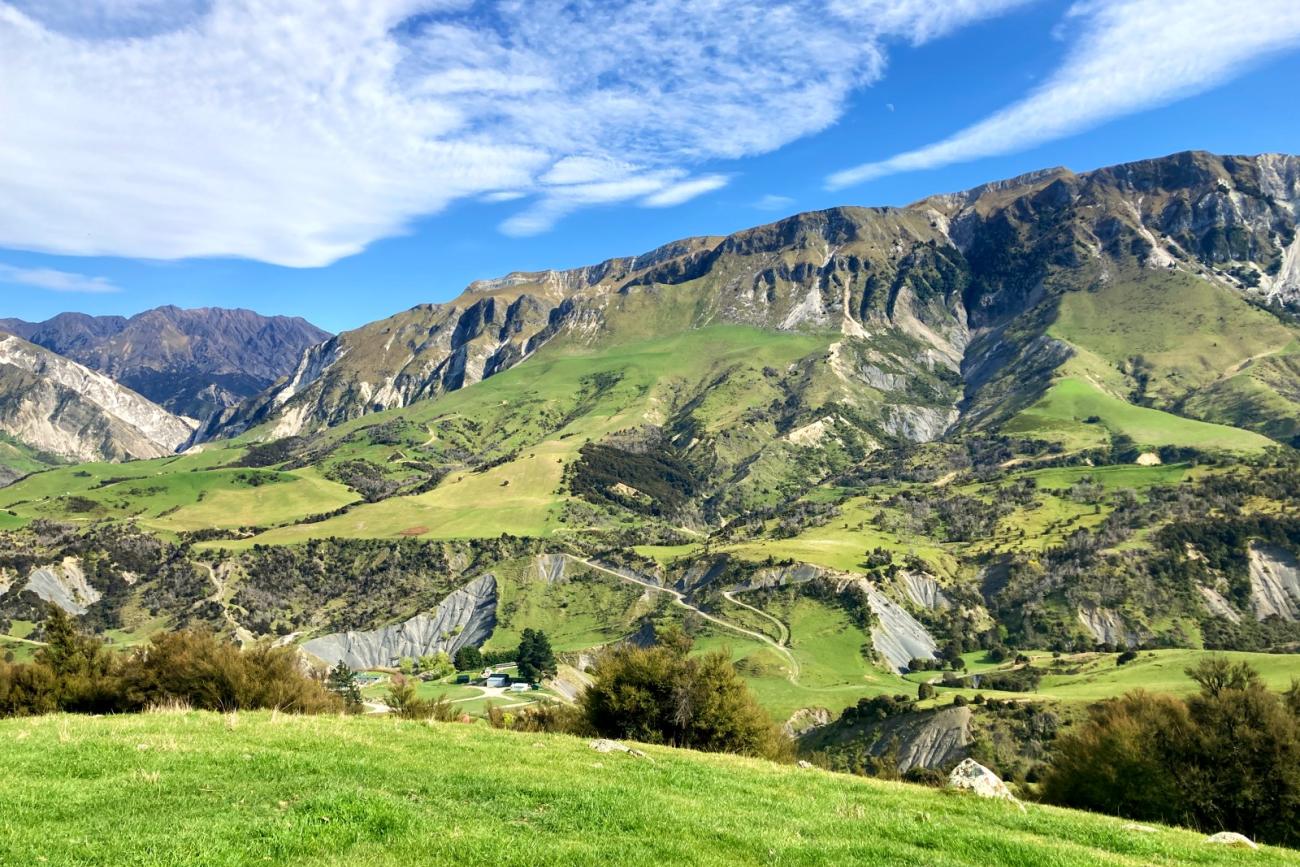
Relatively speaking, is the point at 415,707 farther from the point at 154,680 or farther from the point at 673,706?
the point at 673,706

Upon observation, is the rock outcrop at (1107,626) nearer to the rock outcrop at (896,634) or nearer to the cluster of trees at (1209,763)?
the rock outcrop at (896,634)

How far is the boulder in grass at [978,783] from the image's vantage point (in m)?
22.8

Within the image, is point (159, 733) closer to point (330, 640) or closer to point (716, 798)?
point (716, 798)

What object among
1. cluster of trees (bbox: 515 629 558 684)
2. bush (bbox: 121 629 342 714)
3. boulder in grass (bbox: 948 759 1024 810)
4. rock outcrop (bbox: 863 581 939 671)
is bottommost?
rock outcrop (bbox: 863 581 939 671)

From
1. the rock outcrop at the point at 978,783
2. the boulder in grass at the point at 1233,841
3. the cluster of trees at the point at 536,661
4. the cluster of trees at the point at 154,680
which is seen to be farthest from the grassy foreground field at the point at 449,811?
the cluster of trees at the point at 536,661

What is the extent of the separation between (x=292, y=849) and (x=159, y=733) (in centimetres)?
1141

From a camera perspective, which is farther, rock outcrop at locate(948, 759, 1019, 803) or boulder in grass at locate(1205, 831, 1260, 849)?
rock outcrop at locate(948, 759, 1019, 803)

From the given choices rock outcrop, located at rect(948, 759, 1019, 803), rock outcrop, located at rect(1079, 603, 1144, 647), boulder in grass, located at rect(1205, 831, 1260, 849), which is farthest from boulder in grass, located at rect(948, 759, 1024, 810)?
rock outcrop, located at rect(1079, 603, 1144, 647)

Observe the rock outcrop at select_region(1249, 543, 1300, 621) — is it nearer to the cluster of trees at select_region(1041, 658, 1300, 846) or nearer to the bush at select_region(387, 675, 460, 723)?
the cluster of trees at select_region(1041, 658, 1300, 846)

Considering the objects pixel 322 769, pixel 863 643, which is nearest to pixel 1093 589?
pixel 863 643

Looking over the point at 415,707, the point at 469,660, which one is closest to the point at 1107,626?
the point at 469,660

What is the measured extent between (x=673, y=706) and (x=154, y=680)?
2268 cm

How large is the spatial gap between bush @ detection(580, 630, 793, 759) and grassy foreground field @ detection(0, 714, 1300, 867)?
46.7 feet

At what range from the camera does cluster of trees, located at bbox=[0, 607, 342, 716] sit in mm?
31141
